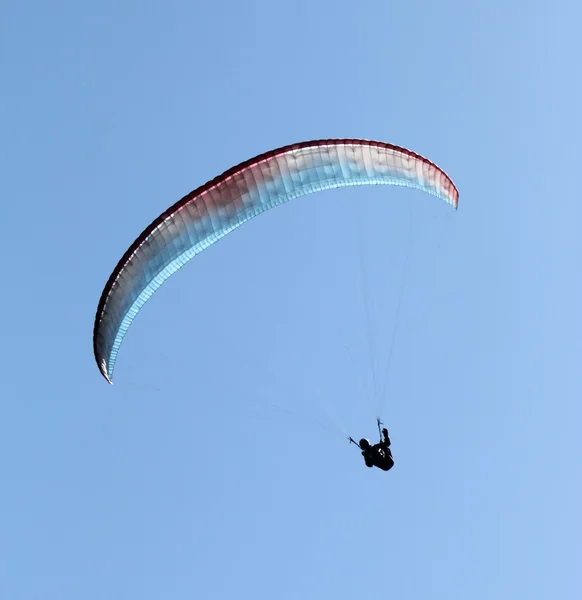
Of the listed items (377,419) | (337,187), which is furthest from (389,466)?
(337,187)

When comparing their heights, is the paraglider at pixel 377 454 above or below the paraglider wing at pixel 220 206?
below

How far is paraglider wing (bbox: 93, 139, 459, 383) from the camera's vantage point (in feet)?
84.6

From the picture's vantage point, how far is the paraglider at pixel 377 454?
93.8 feet

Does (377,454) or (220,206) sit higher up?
(220,206)

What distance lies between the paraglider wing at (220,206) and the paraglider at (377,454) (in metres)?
7.59

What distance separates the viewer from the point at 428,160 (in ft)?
94.8

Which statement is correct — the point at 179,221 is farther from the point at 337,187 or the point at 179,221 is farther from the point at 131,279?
the point at 337,187

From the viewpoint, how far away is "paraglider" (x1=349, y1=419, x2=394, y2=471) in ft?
93.8

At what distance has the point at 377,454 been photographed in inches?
1125

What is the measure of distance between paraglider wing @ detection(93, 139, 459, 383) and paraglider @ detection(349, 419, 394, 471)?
759 cm

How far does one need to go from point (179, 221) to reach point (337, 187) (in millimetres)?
4669

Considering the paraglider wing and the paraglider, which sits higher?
the paraglider wing

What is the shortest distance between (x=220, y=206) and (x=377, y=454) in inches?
346

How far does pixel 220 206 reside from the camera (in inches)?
1020
